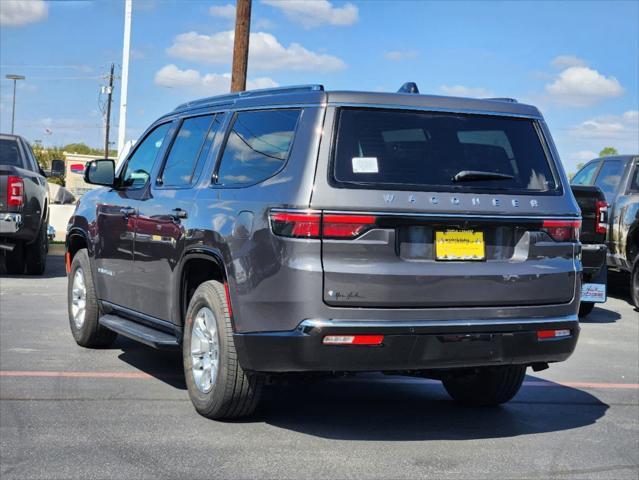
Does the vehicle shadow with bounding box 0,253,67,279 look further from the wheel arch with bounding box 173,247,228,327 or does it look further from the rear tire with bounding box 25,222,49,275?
the wheel arch with bounding box 173,247,228,327

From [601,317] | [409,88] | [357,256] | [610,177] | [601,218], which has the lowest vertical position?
[601,317]

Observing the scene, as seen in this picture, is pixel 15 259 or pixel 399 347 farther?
pixel 15 259

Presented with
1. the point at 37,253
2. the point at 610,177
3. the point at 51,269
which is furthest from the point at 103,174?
the point at 51,269

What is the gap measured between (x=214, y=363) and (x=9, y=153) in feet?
32.0

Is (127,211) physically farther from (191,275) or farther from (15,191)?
(15,191)

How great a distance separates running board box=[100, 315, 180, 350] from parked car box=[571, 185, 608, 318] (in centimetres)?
528

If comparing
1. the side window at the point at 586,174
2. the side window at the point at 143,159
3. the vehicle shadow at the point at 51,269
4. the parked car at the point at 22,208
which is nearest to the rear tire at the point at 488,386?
the side window at the point at 143,159

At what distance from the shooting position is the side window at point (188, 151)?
6.07 metres

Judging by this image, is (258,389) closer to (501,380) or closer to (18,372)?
(501,380)

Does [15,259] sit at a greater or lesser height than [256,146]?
lesser

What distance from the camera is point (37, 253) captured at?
13.8m

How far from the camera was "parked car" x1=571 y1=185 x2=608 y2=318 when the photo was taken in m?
10.3

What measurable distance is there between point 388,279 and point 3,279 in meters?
9.75

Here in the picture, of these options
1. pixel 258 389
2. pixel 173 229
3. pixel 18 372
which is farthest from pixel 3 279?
pixel 258 389
